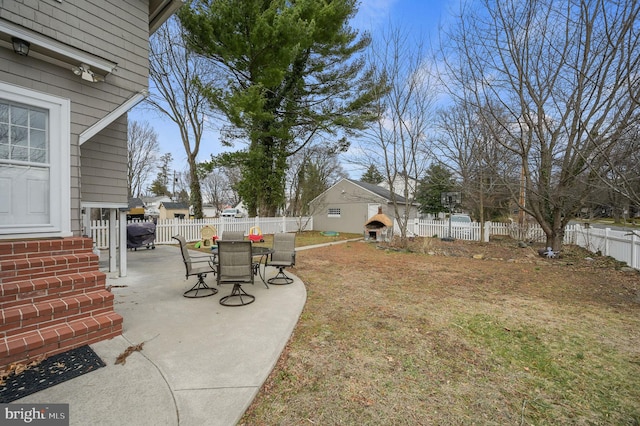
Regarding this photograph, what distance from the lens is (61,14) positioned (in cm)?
398

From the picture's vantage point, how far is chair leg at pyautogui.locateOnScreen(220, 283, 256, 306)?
15.0 ft

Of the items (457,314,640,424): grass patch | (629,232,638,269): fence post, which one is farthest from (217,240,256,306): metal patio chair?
(629,232,638,269): fence post

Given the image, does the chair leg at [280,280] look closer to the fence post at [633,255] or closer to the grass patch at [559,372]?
the grass patch at [559,372]

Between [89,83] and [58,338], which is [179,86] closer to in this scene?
[89,83]

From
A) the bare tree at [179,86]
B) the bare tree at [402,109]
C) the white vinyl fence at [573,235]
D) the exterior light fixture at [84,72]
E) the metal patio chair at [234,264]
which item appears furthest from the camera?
the bare tree at [179,86]

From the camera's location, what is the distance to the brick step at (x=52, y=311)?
273 cm

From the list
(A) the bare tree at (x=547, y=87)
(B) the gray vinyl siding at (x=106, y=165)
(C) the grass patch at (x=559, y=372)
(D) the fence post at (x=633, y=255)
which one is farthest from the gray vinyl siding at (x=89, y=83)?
(D) the fence post at (x=633, y=255)

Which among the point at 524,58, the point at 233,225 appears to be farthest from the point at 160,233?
the point at 524,58

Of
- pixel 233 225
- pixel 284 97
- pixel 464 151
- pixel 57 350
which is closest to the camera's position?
pixel 57 350

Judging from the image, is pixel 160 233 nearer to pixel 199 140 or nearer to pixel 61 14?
pixel 199 140

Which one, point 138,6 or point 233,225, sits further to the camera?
point 233,225

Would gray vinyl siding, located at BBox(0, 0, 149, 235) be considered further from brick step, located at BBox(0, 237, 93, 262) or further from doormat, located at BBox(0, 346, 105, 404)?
doormat, located at BBox(0, 346, 105, 404)

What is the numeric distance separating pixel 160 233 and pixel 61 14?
8.86 metres

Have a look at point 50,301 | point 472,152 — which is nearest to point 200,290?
point 50,301
